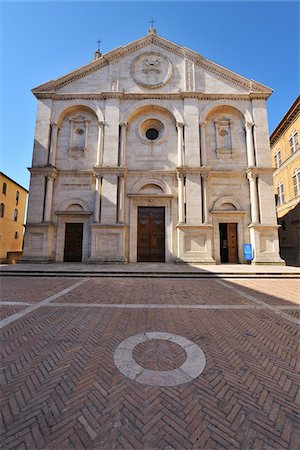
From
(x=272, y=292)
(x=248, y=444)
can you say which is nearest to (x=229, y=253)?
(x=272, y=292)

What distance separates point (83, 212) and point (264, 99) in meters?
A: 18.7

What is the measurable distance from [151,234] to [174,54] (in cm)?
1701

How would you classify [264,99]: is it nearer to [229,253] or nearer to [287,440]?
[229,253]

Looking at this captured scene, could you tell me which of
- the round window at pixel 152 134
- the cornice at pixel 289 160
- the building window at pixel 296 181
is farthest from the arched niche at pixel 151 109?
the building window at pixel 296 181

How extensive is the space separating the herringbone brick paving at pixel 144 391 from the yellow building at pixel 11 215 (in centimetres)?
2728

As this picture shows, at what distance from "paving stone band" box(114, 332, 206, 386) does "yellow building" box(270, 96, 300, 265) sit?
878 inches

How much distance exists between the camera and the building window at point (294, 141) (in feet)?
74.4

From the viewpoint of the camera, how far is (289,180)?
23.9 m


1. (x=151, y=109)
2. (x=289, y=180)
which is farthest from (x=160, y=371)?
(x=289, y=180)

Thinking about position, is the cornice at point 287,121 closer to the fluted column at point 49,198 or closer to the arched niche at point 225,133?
the arched niche at point 225,133

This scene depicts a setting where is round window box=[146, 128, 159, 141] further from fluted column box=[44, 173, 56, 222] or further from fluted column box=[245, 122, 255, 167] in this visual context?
fluted column box=[44, 173, 56, 222]

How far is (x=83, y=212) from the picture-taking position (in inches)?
671

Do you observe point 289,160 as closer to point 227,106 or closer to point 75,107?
point 227,106

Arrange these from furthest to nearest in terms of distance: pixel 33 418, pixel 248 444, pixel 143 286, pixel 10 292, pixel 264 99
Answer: pixel 264 99 < pixel 143 286 < pixel 10 292 < pixel 33 418 < pixel 248 444
